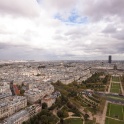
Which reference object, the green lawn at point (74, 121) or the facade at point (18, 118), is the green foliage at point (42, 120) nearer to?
the facade at point (18, 118)

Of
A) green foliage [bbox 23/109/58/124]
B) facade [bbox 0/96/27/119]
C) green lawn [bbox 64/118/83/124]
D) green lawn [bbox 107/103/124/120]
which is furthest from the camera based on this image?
facade [bbox 0/96/27/119]

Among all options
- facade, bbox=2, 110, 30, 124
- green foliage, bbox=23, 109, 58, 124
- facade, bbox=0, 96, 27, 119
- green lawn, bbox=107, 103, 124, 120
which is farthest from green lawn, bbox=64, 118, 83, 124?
facade, bbox=0, 96, 27, 119

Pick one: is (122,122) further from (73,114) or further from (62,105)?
(62,105)

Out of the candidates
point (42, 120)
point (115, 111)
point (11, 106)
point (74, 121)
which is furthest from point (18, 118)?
point (115, 111)

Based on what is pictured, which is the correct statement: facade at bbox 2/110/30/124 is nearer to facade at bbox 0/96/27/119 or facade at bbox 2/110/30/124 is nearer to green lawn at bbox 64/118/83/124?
facade at bbox 0/96/27/119

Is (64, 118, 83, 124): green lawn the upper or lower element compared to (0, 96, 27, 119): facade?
lower

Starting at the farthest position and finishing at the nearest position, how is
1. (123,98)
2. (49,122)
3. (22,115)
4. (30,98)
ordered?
(123,98)
(30,98)
(22,115)
(49,122)

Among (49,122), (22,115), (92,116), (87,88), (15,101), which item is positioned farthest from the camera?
(87,88)

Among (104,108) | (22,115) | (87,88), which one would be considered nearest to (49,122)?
(22,115)
